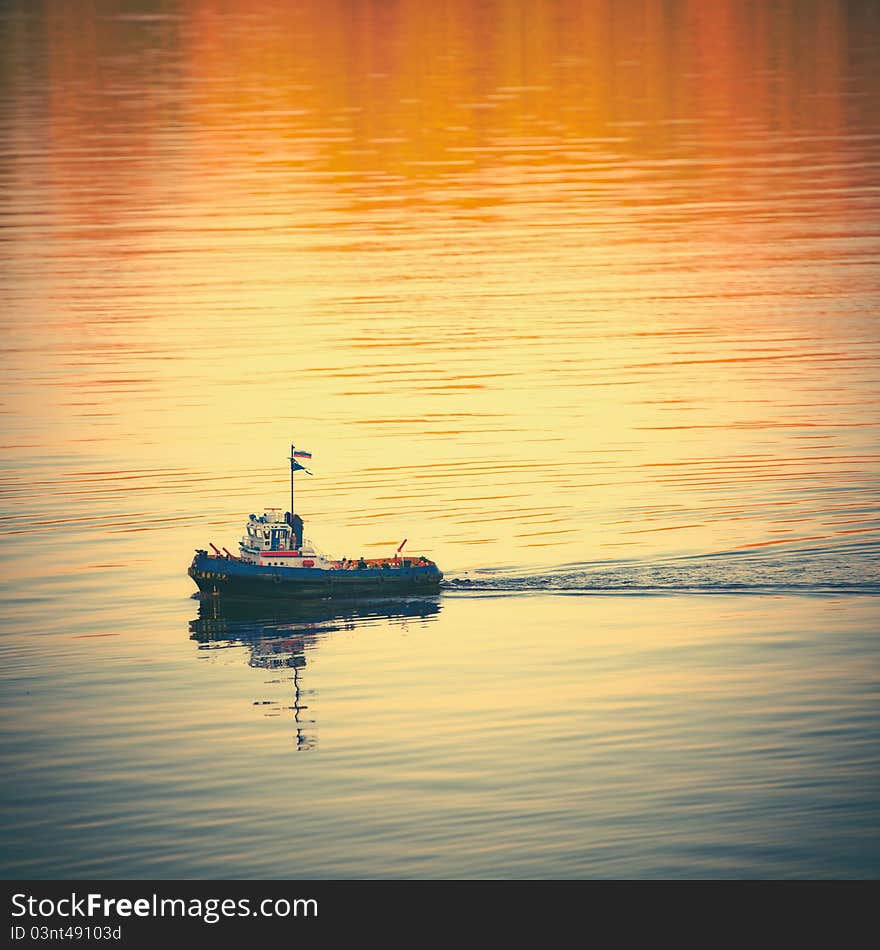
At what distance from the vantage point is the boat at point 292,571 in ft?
215

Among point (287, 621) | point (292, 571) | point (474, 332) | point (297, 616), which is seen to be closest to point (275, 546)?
point (292, 571)

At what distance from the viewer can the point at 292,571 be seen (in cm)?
6762

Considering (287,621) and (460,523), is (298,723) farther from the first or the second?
(460,523)

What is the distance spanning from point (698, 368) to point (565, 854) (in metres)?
51.4

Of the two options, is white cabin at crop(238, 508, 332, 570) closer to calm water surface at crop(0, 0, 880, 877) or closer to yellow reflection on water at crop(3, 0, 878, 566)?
calm water surface at crop(0, 0, 880, 877)

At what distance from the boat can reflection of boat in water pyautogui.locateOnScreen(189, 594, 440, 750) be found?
0.39 metres

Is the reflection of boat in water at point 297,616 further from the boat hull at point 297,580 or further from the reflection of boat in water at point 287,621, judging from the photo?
the boat hull at point 297,580

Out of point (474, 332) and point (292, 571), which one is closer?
point (292, 571)

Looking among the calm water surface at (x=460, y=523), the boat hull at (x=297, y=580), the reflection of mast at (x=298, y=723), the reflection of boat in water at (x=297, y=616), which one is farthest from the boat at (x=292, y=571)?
the reflection of mast at (x=298, y=723)

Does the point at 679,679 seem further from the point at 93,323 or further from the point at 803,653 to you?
the point at 93,323

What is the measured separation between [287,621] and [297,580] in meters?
A: 1.95

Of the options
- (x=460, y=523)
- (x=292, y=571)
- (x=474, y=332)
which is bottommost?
(x=292, y=571)

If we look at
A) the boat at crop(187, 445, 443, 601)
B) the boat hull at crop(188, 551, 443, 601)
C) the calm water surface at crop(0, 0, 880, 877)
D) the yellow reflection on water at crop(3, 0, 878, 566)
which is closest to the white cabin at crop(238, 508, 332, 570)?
the boat at crop(187, 445, 443, 601)
